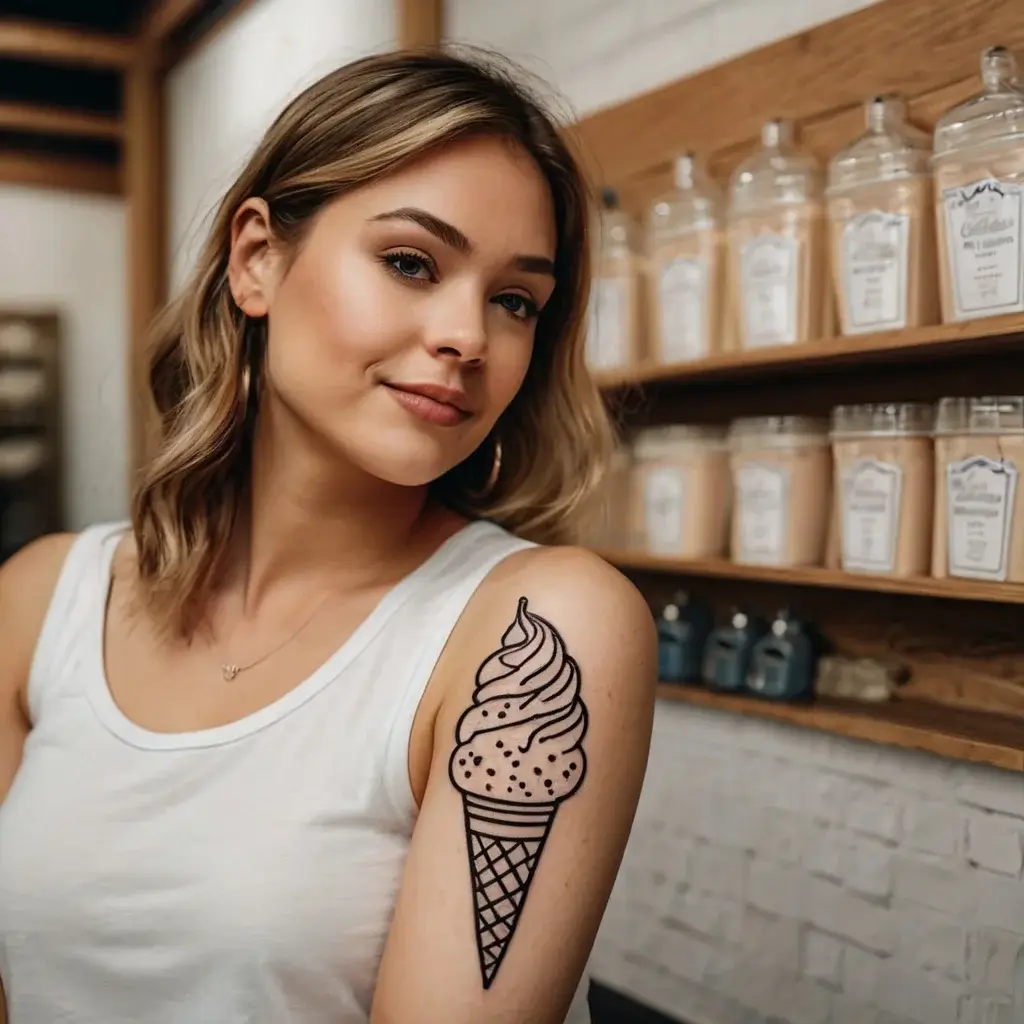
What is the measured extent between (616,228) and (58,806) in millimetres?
1159

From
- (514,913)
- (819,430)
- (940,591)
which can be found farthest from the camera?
(819,430)

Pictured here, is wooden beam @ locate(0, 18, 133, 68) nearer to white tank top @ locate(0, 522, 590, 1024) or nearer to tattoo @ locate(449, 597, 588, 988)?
white tank top @ locate(0, 522, 590, 1024)

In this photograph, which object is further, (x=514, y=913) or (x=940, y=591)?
(x=940, y=591)

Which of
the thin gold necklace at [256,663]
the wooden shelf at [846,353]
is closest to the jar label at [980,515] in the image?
the wooden shelf at [846,353]

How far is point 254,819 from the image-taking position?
79 cm

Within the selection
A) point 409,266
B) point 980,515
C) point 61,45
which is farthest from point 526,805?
point 61,45

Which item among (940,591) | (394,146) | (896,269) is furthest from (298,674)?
(896,269)

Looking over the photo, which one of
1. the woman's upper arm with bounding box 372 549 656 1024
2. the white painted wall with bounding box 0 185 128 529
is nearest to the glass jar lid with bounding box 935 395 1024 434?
the woman's upper arm with bounding box 372 549 656 1024

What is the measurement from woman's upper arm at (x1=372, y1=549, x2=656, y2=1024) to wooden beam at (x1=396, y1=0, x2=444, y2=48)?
5.29 feet

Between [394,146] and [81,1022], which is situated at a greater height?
[394,146]

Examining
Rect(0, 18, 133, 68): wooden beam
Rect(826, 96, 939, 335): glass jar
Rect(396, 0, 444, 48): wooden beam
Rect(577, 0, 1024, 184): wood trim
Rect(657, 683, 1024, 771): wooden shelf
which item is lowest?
Rect(657, 683, 1024, 771): wooden shelf

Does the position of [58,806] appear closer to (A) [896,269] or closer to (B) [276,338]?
(B) [276,338]

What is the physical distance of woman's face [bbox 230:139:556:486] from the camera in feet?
2.74

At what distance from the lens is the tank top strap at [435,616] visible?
788mm
